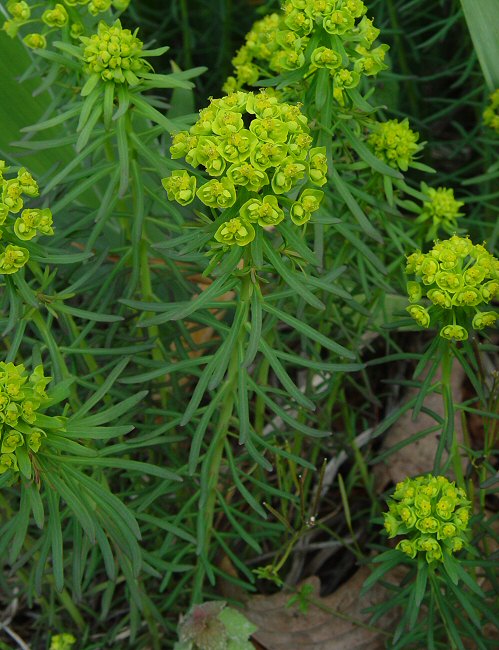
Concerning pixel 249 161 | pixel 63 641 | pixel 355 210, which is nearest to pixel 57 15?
pixel 249 161

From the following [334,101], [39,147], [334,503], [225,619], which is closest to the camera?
[39,147]

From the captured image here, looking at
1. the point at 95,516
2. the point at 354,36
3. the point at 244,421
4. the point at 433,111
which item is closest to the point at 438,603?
the point at 244,421

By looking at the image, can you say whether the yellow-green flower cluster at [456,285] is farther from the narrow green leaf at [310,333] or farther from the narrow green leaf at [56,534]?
the narrow green leaf at [56,534]

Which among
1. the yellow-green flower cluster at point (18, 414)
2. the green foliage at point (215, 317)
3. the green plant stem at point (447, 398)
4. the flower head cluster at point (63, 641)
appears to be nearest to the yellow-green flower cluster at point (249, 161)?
the green foliage at point (215, 317)

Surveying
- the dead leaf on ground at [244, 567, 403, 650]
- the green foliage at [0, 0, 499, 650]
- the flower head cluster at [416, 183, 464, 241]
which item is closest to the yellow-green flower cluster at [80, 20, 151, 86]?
the green foliage at [0, 0, 499, 650]

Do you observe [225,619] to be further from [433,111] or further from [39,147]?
[433,111]

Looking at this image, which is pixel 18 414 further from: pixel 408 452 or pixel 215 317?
pixel 408 452

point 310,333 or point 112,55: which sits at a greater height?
point 112,55
